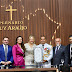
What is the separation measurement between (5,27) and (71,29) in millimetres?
1974

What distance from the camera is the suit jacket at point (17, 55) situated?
5.87m

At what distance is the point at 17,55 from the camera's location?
5957 millimetres

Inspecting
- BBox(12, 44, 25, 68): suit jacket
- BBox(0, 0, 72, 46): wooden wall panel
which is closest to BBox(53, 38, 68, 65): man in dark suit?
BBox(12, 44, 25, 68): suit jacket

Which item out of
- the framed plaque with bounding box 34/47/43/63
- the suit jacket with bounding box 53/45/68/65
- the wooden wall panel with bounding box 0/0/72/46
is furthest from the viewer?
the wooden wall panel with bounding box 0/0/72/46

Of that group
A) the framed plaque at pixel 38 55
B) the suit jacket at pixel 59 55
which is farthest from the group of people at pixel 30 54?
the framed plaque at pixel 38 55

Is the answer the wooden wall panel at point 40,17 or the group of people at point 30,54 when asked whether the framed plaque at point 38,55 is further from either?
the wooden wall panel at point 40,17

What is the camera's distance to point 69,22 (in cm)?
711

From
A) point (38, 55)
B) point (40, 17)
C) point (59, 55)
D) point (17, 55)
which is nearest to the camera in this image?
point (38, 55)

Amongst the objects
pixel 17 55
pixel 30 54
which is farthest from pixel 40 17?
pixel 17 55

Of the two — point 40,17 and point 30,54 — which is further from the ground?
point 40,17

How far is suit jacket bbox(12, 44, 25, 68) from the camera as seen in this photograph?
19.3 ft

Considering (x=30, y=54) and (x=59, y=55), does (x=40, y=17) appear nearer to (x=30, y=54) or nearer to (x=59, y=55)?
(x=30, y=54)

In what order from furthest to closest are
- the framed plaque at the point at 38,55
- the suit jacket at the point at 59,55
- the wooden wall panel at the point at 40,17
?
the wooden wall panel at the point at 40,17 < the suit jacket at the point at 59,55 < the framed plaque at the point at 38,55

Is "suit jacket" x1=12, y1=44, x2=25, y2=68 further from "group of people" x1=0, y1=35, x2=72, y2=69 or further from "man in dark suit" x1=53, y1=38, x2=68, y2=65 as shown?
"man in dark suit" x1=53, y1=38, x2=68, y2=65
